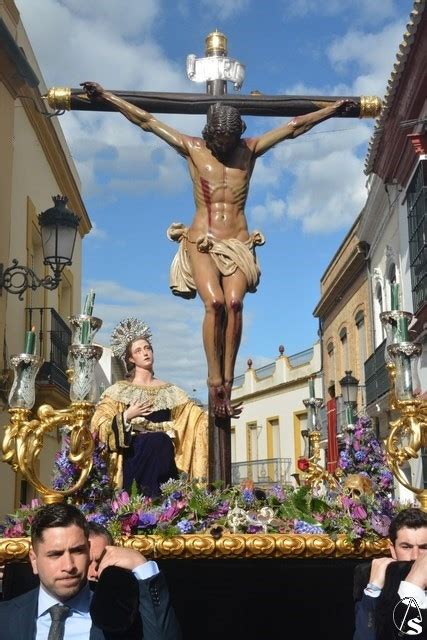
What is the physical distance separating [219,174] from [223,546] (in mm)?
1740

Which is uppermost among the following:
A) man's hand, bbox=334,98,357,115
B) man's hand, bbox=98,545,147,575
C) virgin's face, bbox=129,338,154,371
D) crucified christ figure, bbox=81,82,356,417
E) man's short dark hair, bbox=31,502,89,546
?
man's hand, bbox=334,98,357,115

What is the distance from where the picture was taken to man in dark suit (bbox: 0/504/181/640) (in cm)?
174

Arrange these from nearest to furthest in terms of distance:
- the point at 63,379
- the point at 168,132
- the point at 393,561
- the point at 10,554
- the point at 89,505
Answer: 1. the point at 393,561
2. the point at 10,554
3. the point at 89,505
4. the point at 168,132
5. the point at 63,379

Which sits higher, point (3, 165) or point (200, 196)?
point (3, 165)

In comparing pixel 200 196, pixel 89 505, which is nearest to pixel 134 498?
pixel 89 505

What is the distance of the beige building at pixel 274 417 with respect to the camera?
924 inches

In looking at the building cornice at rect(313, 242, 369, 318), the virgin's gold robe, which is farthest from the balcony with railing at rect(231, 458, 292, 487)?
the virgin's gold robe

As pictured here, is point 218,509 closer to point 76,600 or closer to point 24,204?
point 76,600

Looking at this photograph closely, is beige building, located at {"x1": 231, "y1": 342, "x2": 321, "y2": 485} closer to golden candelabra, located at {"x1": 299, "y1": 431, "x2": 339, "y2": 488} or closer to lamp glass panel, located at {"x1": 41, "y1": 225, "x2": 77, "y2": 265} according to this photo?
lamp glass panel, located at {"x1": 41, "y1": 225, "x2": 77, "y2": 265}

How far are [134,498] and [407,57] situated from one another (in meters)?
9.08

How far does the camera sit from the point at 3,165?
1012 cm

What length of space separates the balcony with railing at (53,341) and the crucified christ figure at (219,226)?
6876 millimetres

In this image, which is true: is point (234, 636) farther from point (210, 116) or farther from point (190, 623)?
point (210, 116)
